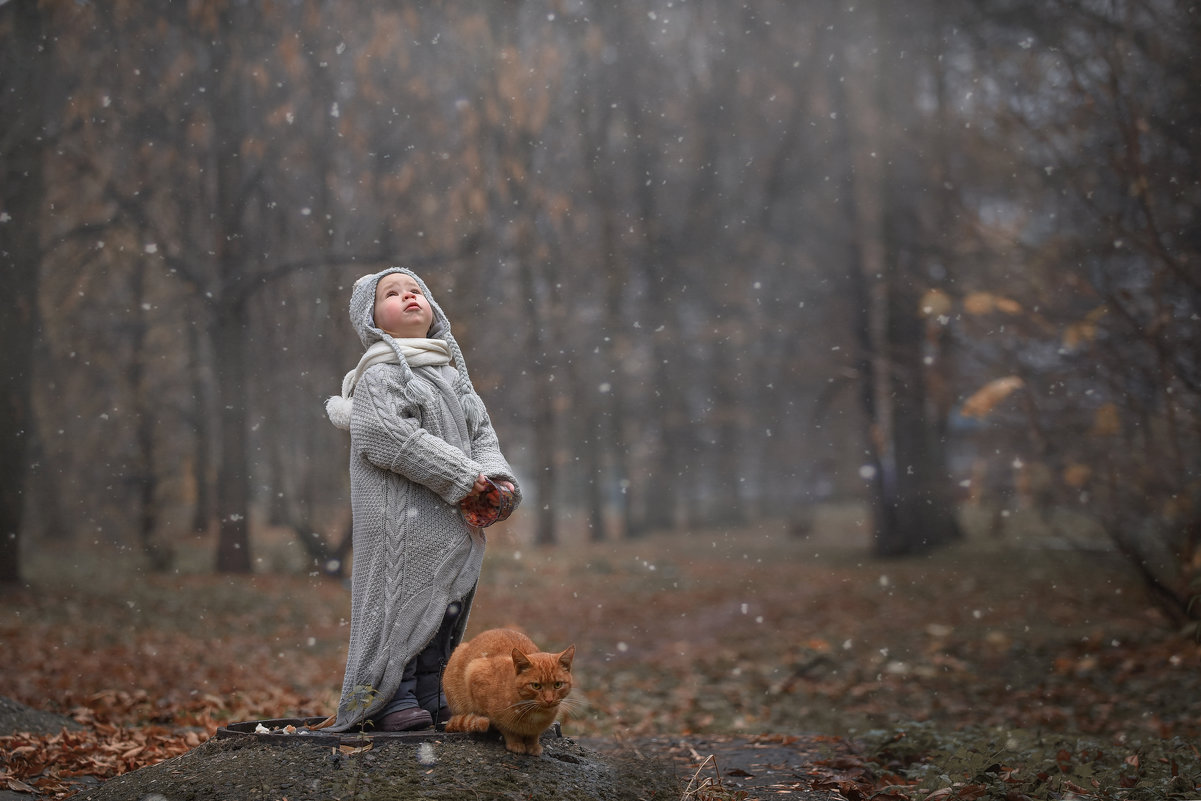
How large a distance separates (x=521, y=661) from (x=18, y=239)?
9859 millimetres

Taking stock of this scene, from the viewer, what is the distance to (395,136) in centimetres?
1325

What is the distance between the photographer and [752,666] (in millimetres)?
9289

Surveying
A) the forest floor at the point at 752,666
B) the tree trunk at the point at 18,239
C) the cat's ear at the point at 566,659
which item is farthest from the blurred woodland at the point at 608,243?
the cat's ear at the point at 566,659

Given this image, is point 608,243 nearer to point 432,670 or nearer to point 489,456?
point 489,456

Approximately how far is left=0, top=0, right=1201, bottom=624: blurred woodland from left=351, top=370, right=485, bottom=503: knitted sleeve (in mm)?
5973

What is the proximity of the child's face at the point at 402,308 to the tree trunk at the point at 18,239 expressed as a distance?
8.13 meters

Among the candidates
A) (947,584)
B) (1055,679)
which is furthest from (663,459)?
(1055,679)

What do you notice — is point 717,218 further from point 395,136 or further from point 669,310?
point 395,136

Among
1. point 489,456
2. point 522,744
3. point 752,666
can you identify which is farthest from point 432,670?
point 752,666

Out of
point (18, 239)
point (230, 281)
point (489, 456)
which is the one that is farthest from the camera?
point (230, 281)

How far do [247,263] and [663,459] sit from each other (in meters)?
11.1

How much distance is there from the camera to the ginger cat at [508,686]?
127 inches

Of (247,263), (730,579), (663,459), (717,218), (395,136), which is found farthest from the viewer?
(663,459)

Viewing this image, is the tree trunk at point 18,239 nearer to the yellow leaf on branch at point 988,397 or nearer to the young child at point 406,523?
the young child at point 406,523
